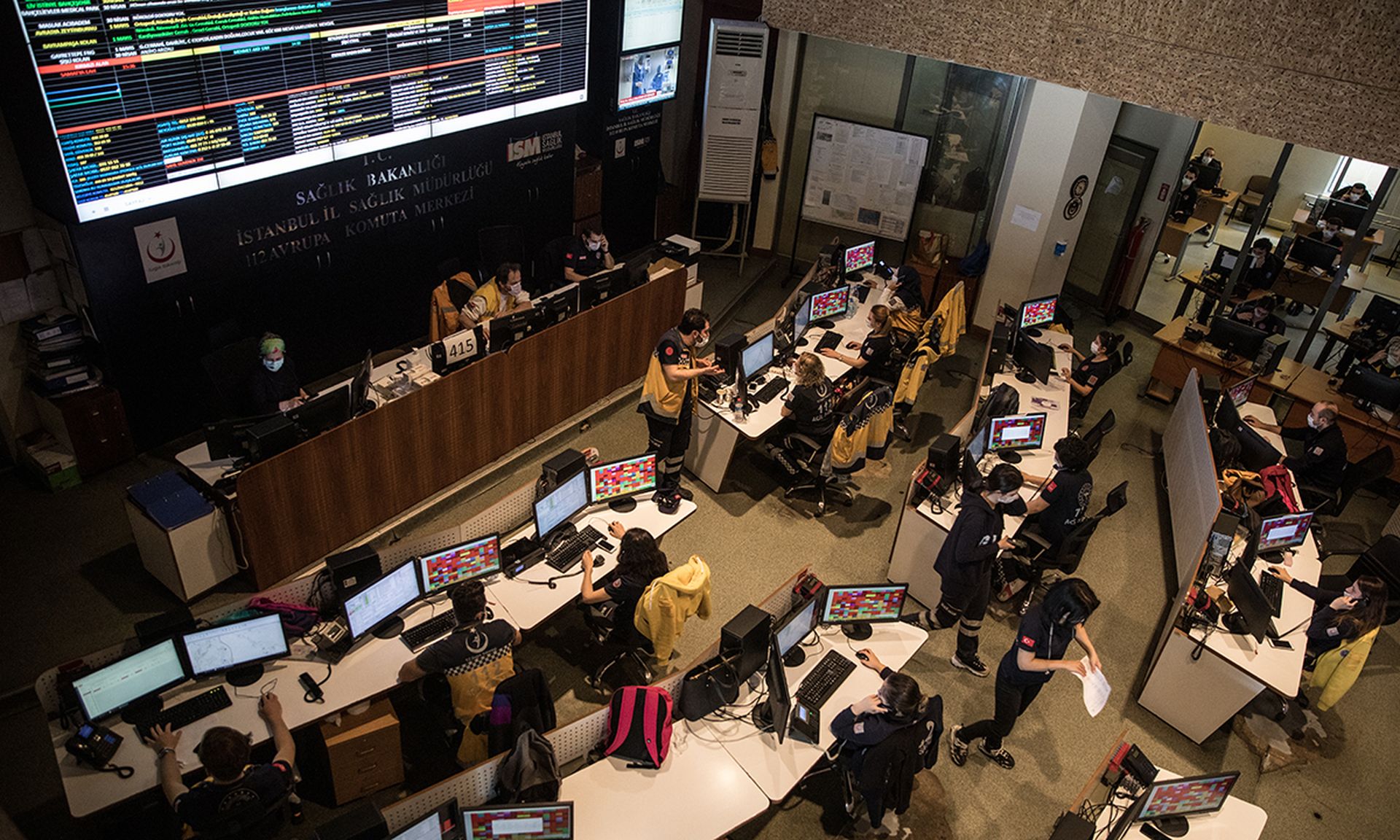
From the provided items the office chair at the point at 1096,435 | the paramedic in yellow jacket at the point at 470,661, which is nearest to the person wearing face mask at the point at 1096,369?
the office chair at the point at 1096,435

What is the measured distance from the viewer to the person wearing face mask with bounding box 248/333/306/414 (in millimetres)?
6590

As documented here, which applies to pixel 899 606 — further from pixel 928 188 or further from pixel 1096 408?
pixel 928 188

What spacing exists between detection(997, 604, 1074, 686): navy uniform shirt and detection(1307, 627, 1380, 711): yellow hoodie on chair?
2.30 meters

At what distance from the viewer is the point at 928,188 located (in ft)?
35.7

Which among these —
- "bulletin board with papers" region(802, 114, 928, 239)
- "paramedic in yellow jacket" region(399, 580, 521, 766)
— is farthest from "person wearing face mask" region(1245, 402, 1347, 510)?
"paramedic in yellow jacket" region(399, 580, 521, 766)

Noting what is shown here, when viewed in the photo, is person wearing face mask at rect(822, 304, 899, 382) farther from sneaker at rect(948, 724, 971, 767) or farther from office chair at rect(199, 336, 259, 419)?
office chair at rect(199, 336, 259, 419)

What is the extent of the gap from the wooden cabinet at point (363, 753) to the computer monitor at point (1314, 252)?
1113 centimetres

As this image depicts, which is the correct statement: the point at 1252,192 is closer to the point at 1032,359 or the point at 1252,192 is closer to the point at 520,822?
the point at 1032,359

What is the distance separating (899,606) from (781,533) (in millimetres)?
2126

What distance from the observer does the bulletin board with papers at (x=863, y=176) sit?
34.7ft

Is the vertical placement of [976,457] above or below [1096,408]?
above

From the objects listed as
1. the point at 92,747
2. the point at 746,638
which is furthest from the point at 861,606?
the point at 92,747

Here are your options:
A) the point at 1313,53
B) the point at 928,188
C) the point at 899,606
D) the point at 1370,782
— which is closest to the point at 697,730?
the point at 899,606

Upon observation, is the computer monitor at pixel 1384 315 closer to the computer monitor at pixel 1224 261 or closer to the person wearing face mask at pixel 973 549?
the computer monitor at pixel 1224 261
